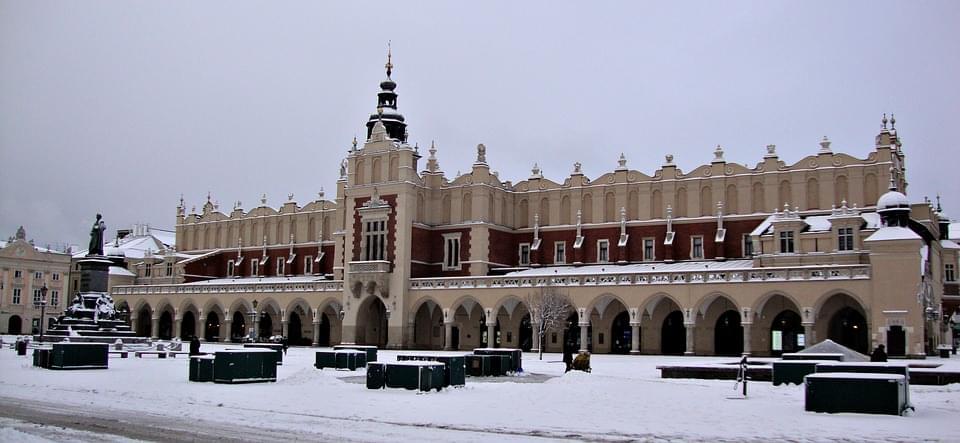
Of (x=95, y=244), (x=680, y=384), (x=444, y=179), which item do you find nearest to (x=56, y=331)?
(x=95, y=244)

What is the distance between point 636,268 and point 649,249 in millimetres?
3169

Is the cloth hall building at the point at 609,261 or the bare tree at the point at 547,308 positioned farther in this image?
the bare tree at the point at 547,308

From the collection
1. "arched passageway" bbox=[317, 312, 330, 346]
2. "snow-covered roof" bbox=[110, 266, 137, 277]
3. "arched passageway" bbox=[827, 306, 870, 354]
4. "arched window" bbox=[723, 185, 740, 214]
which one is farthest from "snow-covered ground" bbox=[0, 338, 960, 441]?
"snow-covered roof" bbox=[110, 266, 137, 277]

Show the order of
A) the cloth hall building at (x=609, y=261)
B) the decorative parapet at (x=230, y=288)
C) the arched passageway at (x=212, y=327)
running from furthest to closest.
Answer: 1. the arched passageway at (x=212, y=327)
2. the decorative parapet at (x=230, y=288)
3. the cloth hall building at (x=609, y=261)

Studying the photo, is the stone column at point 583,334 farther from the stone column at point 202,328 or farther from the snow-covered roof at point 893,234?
the stone column at point 202,328

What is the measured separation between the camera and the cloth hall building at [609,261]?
48.5 m

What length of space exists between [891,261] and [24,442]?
39931mm

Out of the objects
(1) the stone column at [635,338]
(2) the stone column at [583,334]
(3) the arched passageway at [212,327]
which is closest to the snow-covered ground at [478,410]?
(1) the stone column at [635,338]

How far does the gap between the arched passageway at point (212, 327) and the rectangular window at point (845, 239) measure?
5061cm

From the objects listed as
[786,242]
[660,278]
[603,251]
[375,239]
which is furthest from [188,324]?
[786,242]

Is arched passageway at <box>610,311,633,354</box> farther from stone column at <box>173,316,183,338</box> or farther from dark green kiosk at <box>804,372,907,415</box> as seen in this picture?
dark green kiosk at <box>804,372,907,415</box>

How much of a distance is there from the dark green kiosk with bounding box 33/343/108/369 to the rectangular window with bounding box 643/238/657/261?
37784mm

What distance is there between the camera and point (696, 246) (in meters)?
59.7

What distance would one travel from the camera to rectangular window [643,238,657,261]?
61.5 m
